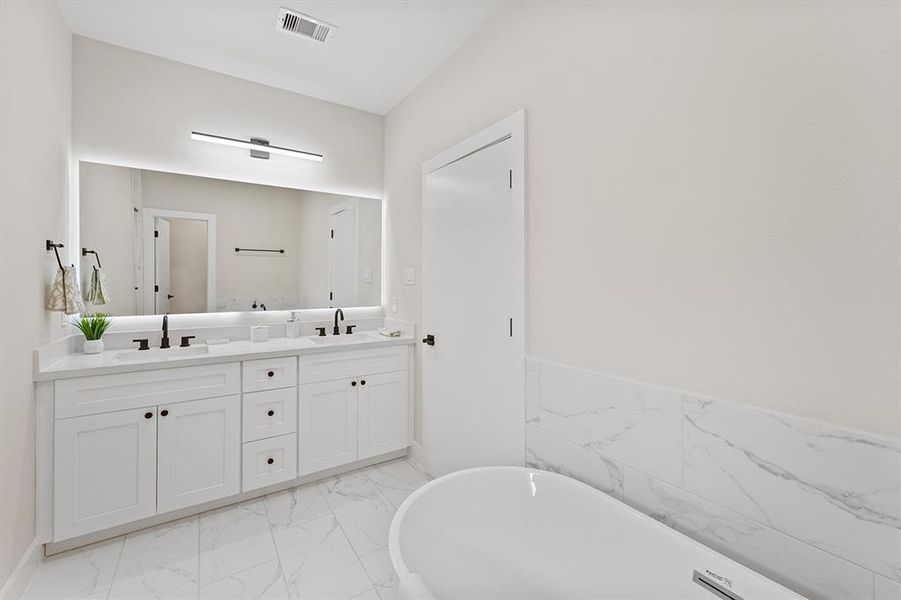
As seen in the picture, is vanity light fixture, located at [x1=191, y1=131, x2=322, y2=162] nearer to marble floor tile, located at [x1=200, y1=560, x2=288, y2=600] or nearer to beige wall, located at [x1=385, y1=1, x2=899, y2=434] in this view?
beige wall, located at [x1=385, y1=1, x2=899, y2=434]

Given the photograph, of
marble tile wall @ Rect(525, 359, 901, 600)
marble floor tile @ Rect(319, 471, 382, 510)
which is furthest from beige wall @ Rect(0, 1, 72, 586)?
marble tile wall @ Rect(525, 359, 901, 600)

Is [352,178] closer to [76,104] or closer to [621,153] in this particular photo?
[76,104]

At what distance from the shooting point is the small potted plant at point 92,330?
7.16ft

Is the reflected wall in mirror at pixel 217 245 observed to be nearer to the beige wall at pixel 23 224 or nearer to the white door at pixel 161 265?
the white door at pixel 161 265

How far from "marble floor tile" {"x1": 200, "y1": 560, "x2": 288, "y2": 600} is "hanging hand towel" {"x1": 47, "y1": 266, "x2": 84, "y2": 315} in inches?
58.2

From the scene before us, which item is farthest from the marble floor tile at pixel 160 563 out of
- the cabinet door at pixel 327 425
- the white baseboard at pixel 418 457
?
the white baseboard at pixel 418 457

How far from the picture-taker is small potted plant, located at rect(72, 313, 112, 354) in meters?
2.18

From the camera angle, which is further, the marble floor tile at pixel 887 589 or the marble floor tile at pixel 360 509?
the marble floor tile at pixel 360 509

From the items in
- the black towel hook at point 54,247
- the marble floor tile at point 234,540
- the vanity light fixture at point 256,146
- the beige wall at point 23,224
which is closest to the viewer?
the beige wall at point 23,224

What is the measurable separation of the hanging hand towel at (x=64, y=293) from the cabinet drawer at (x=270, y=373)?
842mm

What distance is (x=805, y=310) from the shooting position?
100cm

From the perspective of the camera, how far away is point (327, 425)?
2.53 m

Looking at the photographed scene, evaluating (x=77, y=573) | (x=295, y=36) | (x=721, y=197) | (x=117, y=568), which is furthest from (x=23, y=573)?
(x=721, y=197)

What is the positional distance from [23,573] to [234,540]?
0.77 m
